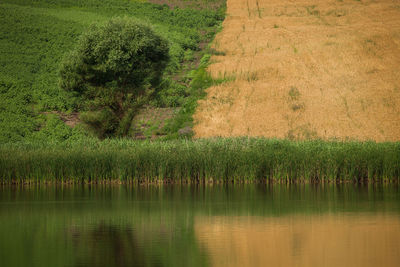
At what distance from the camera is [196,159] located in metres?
28.2

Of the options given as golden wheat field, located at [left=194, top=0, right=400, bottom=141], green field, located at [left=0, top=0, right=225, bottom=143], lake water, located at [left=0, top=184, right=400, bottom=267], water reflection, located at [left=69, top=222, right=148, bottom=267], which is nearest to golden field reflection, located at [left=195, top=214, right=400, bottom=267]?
lake water, located at [left=0, top=184, right=400, bottom=267]

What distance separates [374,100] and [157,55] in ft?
63.2

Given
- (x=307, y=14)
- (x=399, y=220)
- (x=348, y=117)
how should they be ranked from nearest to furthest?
(x=399, y=220)
(x=348, y=117)
(x=307, y=14)

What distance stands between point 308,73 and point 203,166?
97.0 ft

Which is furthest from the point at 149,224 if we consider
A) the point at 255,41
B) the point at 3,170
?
the point at 255,41

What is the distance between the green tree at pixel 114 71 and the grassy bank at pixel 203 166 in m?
13.4

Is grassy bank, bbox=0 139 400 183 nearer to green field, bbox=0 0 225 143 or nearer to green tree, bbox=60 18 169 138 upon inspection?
green tree, bbox=60 18 169 138

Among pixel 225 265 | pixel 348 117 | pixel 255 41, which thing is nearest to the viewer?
pixel 225 265

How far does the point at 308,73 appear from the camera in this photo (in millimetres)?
55719

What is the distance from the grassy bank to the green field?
55.6 ft

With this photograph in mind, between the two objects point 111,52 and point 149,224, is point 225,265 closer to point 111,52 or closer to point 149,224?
→ point 149,224

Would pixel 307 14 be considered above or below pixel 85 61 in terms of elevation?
above

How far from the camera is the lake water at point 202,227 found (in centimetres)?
1209

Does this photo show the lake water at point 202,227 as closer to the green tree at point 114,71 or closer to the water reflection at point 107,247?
the water reflection at point 107,247
